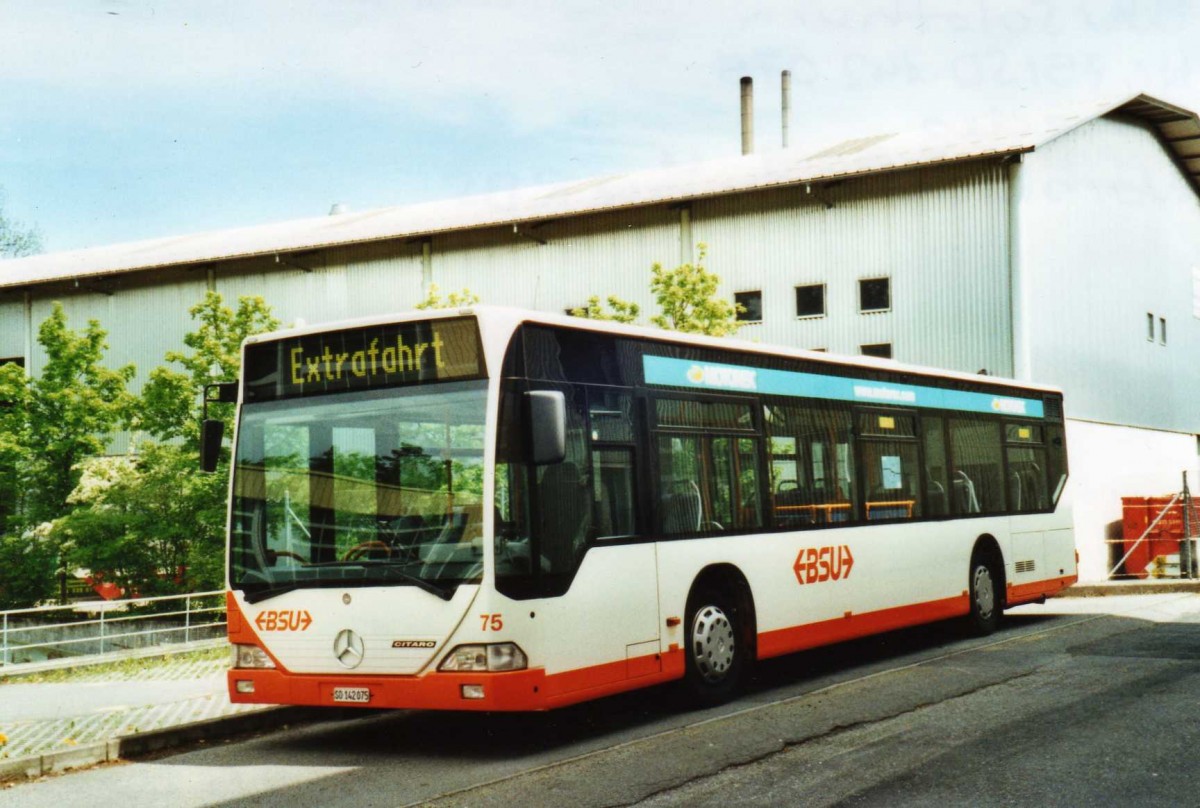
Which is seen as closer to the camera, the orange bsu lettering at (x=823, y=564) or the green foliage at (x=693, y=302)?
the orange bsu lettering at (x=823, y=564)

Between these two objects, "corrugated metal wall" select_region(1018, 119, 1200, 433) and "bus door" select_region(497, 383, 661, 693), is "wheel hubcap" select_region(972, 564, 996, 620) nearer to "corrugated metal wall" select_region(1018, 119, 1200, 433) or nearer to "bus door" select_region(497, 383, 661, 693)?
"bus door" select_region(497, 383, 661, 693)

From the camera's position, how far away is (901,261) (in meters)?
30.5

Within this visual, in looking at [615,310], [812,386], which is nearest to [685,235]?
[615,310]

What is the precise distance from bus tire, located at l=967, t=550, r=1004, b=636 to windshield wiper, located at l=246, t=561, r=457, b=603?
8.55 m

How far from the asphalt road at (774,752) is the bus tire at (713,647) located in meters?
0.23

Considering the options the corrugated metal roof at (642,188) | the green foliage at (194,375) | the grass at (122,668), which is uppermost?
the corrugated metal roof at (642,188)

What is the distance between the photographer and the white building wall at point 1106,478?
94.9ft

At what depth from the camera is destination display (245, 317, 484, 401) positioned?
8.77 m

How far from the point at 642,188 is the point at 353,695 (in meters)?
28.8

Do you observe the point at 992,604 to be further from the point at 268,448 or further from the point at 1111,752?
the point at 268,448

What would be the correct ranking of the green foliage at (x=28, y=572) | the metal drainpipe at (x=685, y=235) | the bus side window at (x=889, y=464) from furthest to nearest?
the metal drainpipe at (x=685, y=235) < the green foliage at (x=28, y=572) < the bus side window at (x=889, y=464)

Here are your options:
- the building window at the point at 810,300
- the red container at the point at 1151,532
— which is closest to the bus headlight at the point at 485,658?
the red container at the point at 1151,532

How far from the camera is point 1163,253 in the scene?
38.0 metres

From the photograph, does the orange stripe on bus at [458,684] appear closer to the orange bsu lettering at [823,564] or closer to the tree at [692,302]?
the orange bsu lettering at [823,564]
